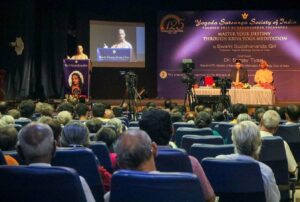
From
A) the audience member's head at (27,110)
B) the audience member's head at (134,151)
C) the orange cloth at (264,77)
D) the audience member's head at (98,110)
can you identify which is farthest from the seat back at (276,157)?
the orange cloth at (264,77)

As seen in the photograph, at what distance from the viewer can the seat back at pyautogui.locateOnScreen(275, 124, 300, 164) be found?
5.54 meters

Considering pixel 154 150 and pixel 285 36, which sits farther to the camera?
pixel 285 36

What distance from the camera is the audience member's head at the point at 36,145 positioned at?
2.58 m

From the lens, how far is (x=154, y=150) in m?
2.54

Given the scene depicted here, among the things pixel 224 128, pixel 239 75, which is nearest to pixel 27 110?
pixel 224 128

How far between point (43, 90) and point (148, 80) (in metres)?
3.05

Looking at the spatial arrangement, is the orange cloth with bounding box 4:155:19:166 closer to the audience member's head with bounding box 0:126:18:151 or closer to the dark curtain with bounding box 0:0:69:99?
the audience member's head with bounding box 0:126:18:151

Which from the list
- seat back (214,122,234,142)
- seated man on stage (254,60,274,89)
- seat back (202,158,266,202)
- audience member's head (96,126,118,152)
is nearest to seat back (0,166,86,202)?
seat back (202,158,266,202)

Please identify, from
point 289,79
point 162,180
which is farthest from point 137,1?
point 162,180

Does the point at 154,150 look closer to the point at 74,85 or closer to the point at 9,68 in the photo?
the point at 74,85

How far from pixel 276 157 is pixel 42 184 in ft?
8.28

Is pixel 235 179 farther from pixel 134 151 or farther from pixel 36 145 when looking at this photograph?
pixel 36 145

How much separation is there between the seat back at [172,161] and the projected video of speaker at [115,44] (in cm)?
1253

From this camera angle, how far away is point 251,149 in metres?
3.34
